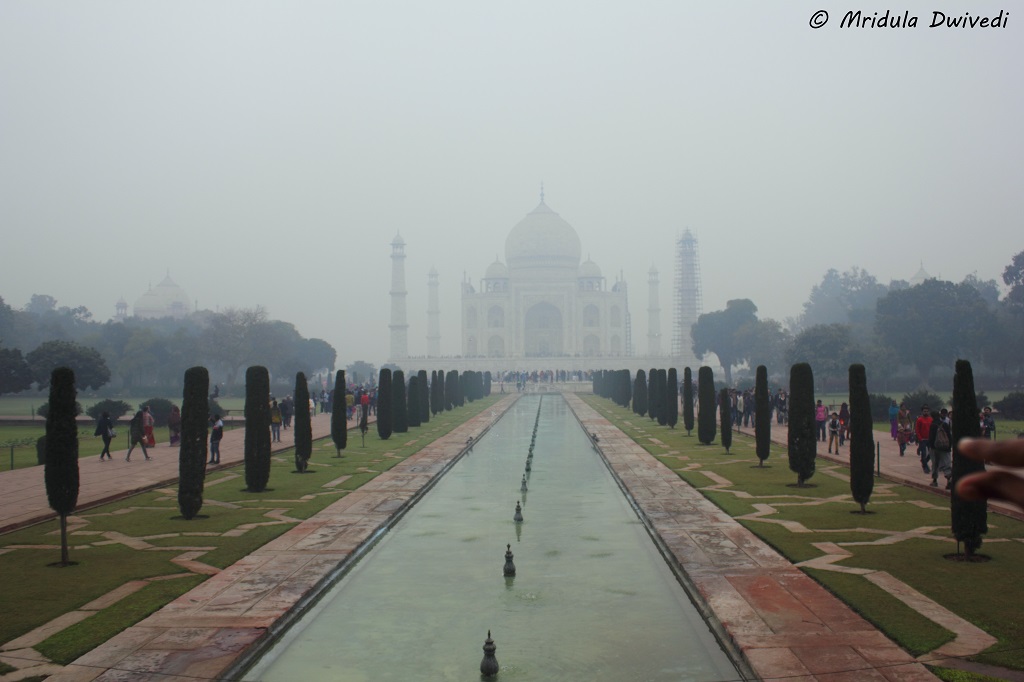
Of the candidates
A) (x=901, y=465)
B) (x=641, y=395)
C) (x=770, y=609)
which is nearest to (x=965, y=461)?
(x=770, y=609)

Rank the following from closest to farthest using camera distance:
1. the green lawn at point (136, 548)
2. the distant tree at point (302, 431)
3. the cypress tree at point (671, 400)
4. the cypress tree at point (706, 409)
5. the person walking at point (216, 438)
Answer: the green lawn at point (136, 548), the distant tree at point (302, 431), the person walking at point (216, 438), the cypress tree at point (706, 409), the cypress tree at point (671, 400)

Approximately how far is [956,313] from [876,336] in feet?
13.0

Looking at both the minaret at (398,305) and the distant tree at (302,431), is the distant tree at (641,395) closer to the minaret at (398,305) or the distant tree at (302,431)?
the distant tree at (302,431)

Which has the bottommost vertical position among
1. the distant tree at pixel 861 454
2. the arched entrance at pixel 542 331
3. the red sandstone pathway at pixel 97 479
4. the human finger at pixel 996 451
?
the red sandstone pathway at pixel 97 479

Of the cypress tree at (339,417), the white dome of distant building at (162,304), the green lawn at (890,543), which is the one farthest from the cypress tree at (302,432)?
the white dome of distant building at (162,304)

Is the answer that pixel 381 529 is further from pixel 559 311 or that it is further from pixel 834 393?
pixel 559 311

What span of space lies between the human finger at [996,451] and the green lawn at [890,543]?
13.6ft

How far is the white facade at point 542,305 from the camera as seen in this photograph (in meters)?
79.8

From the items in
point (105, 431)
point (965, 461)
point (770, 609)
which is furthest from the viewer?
point (105, 431)

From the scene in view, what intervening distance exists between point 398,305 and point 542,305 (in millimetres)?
13515

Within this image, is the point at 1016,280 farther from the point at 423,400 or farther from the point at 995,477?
the point at 995,477

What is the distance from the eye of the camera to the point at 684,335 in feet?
266

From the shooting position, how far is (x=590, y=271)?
85062 millimetres

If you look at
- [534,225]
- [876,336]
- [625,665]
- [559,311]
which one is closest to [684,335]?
[559,311]
